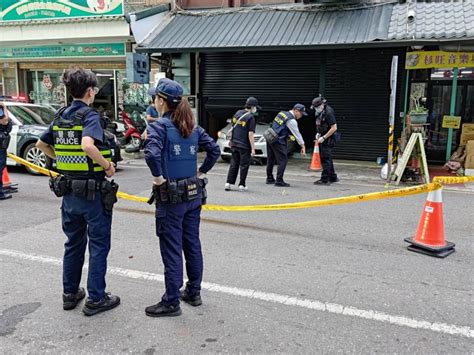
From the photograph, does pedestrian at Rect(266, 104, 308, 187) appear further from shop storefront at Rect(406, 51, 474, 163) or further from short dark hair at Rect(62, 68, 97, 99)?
short dark hair at Rect(62, 68, 97, 99)

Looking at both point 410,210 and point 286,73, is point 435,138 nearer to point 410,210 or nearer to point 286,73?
point 286,73

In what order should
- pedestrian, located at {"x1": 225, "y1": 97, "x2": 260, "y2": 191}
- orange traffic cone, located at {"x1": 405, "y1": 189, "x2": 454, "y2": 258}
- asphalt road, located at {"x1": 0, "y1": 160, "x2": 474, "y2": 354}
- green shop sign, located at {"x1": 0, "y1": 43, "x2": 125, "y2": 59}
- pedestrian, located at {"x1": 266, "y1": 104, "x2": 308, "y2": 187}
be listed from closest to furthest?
asphalt road, located at {"x1": 0, "y1": 160, "x2": 474, "y2": 354}, orange traffic cone, located at {"x1": 405, "y1": 189, "x2": 454, "y2": 258}, pedestrian, located at {"x1": 225, "y1": 97, "x2": 260, "y2": 191}, pedestrian, located at {"x1": 266, "y1": 104, "x2": 308, "y2": 187}, green shop sign, located at {"x1": 0, "y1": 43, "x2": 125, "y2": 59}

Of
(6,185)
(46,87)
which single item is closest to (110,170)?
(6,185)

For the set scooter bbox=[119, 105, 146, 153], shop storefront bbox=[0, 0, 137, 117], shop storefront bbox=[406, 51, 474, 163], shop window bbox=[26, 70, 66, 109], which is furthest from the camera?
shop window bbox=[26, 70, 66, 109]

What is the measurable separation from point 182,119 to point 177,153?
0.88ft

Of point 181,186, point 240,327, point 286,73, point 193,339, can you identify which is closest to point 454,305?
point 240,327

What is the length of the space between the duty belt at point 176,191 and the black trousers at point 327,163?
6.16 metres

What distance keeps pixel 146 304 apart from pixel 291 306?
1.22 m

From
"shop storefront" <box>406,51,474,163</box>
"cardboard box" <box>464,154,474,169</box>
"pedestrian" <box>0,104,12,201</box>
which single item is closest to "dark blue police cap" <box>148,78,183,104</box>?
"pedestrian" <box>0,104,12,201</box>

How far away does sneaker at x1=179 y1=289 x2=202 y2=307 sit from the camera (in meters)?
3.70

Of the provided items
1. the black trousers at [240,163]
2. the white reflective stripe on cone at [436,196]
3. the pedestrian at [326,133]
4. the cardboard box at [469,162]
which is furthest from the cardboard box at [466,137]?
the white reflective stripe on cone at [436,196]

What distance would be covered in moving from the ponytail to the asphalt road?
147 cm

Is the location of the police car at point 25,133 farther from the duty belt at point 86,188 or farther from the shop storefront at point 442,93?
the shop storefront at point 442,93

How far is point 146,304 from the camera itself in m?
3.71
